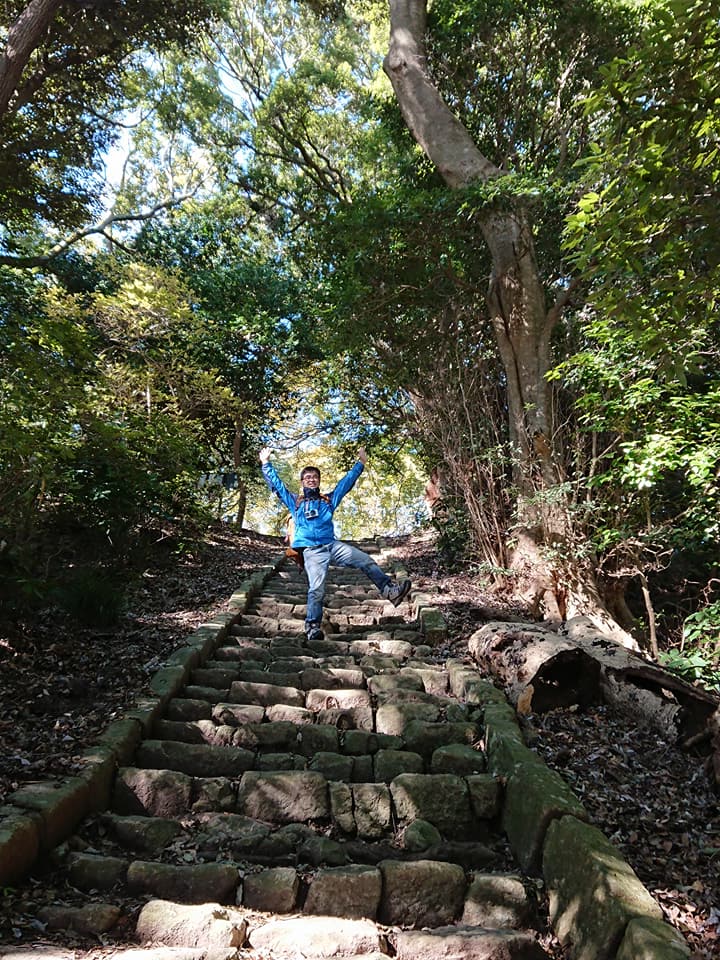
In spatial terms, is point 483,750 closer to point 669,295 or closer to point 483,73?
point 669,295

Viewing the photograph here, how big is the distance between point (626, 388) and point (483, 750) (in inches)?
156

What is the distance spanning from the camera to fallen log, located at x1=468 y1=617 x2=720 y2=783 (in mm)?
4102

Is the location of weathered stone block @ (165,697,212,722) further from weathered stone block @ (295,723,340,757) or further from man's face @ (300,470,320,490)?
man's face @ (300,470,320,490)

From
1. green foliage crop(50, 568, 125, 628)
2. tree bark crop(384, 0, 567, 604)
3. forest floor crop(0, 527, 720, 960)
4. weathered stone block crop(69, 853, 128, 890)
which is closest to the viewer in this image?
weathered stone block crop(69, 853, 128, 890)

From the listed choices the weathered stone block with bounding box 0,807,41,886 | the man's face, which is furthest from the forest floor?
the man's face

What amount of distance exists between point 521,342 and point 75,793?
6.67 metres

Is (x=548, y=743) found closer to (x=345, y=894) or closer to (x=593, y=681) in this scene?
(x=593, y=681)

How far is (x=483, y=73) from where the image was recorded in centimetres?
996

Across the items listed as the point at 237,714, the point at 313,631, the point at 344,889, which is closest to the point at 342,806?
the point at 344,889

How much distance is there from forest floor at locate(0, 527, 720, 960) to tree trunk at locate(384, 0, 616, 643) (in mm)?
808

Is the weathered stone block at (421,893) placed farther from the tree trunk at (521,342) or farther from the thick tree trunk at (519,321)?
the thick tree trunk at (519,321)

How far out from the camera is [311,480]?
242 inches

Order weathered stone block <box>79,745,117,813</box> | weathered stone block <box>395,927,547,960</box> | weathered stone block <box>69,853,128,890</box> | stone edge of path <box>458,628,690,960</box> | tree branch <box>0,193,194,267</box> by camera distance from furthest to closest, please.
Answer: tree branch <box>0,193,194,267</box>, weathered stone block <box>79,745,117,813</box>, weathered stone block <box>69,853,128,890</box>, weathered stone block <box>395,927,547,960</box>, stone edge of path <box>458,628,690,960</box>

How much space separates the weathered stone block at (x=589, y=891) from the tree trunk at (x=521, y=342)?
346 cm
